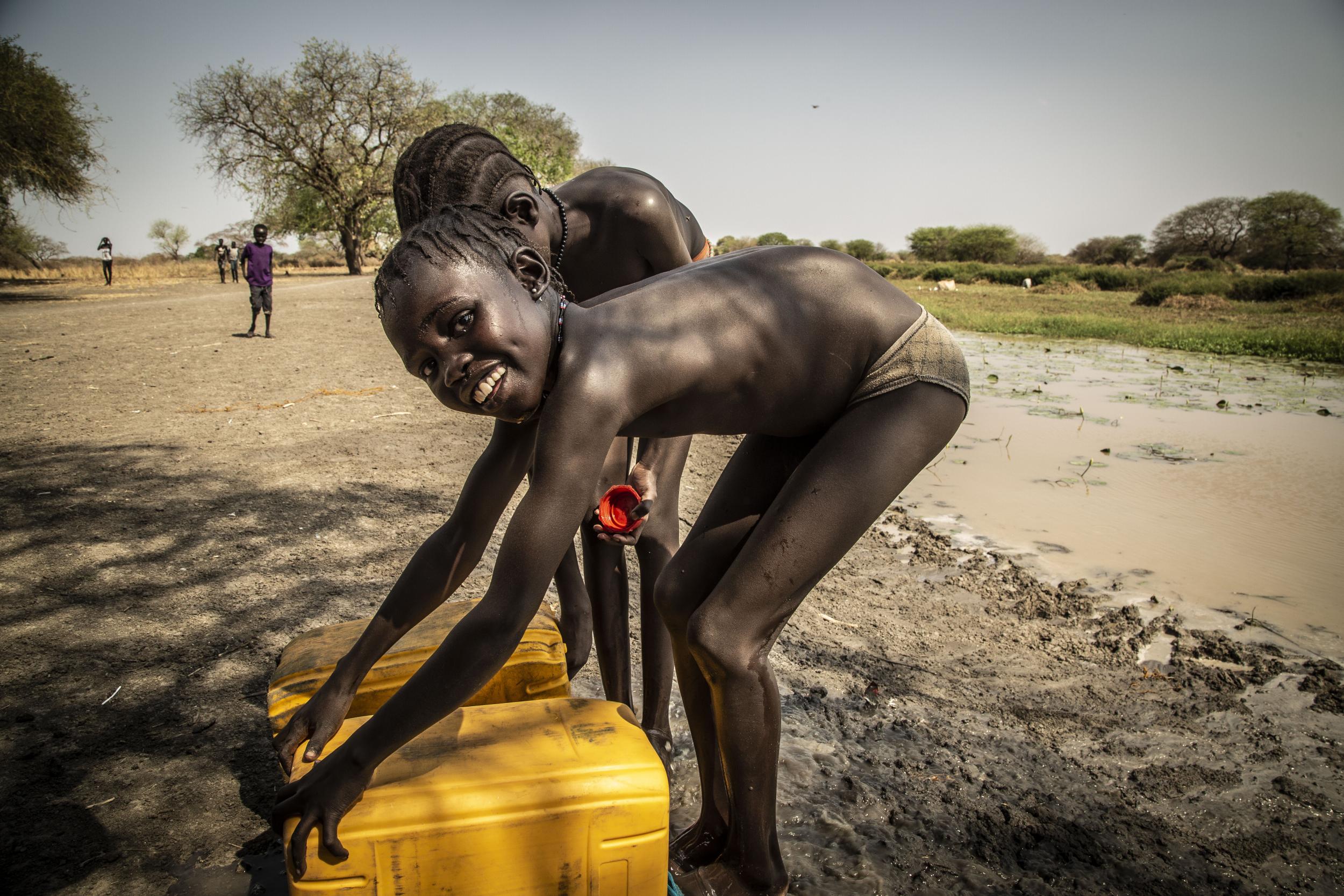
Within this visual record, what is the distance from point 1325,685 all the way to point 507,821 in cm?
284

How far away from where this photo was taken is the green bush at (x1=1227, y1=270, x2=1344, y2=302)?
20766 mm

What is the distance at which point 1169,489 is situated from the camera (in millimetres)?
5328

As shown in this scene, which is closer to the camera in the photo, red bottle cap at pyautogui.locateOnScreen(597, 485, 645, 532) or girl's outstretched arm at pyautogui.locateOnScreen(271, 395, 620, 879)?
girl's outstretched arm at pyautogui.locateOnScreen(271, 395, 620, 879)

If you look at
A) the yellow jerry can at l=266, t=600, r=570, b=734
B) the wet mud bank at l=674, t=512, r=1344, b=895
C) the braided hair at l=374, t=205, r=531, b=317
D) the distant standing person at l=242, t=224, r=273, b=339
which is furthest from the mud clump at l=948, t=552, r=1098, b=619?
the distant standing person at l=242, t=224, r=273, b=339

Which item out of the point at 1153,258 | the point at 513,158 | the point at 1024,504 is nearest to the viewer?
the point at 513,158

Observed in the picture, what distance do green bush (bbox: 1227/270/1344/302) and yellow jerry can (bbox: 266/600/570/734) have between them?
2461 centimetres

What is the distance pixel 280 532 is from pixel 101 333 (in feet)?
28.7

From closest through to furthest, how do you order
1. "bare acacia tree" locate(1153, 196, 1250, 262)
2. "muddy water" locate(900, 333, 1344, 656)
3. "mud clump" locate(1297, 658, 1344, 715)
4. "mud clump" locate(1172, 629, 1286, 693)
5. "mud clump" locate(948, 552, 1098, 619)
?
"mud clump" locate(1297, 658, 1344, 715) < "mud clump" locate(1172, 629, 1286, 693) < "mud clump" locate(948, 552, 1098, 619) < "muddy water" locate(900, 333, 1344, 656) < "bare acacia tree" locate(1153, 196, 1250, 262)

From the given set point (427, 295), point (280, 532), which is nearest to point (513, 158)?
point (427, 295)

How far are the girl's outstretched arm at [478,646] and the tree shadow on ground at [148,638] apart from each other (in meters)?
0.74

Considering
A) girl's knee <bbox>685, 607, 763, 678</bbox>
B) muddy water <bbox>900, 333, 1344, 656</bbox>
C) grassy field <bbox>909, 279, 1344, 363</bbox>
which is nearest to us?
girl's knee <bbox>685, 607, 763, 678</bbox>

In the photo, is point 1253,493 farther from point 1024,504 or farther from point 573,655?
point 573,655

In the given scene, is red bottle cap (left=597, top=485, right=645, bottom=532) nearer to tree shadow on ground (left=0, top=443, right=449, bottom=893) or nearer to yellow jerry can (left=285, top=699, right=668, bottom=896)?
yellow jerry can (left=285, top=699, right=668, bottom=896)

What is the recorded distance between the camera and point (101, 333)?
34.1ft
